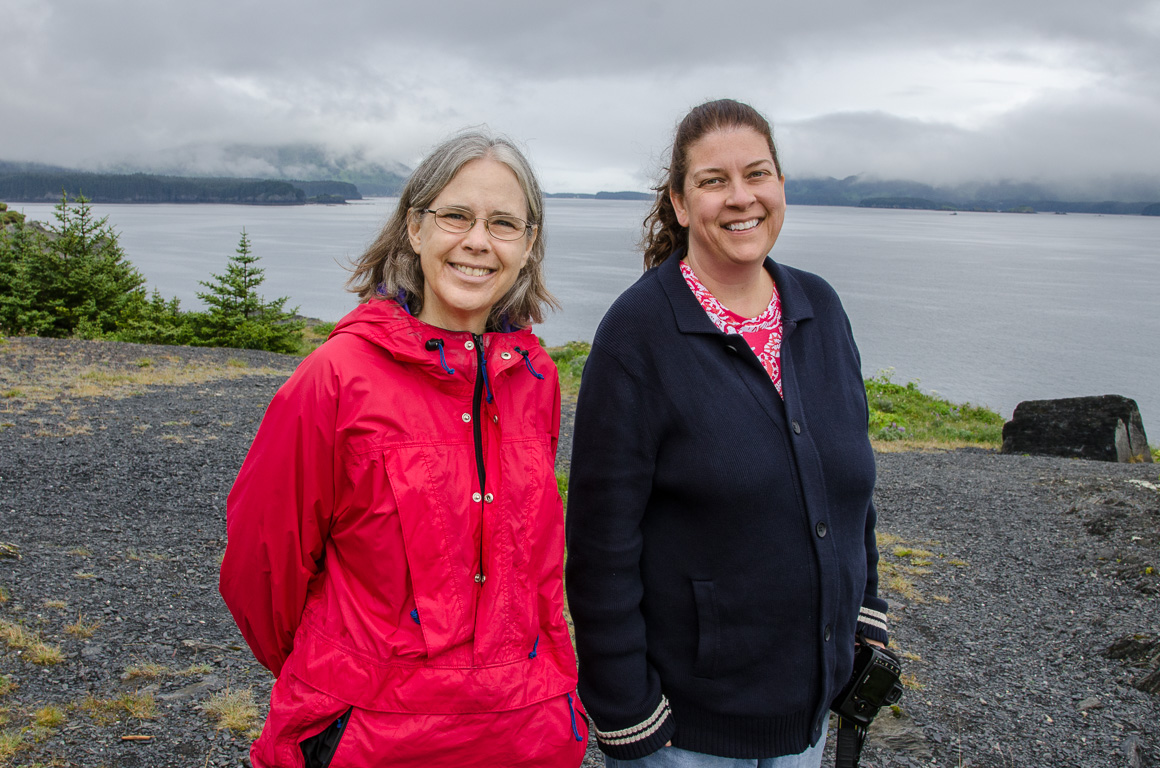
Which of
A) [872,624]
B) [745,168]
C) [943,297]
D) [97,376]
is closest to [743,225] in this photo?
[745,168]

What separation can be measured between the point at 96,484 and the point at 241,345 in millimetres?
11706

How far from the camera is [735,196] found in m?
1.99

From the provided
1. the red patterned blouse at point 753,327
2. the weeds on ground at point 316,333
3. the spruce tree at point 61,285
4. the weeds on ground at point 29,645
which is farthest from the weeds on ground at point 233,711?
the weeds on ground at point 316,333

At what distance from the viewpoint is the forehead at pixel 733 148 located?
6.60 feet

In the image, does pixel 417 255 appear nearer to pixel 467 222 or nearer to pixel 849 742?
pixel 467 222

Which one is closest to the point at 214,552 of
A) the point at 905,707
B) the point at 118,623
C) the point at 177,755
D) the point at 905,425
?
the point at 118,623

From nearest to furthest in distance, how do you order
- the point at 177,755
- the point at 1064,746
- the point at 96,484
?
the point at 177,755 < the point at 1064,746 < the point at 96,484

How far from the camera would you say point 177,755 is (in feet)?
11.0

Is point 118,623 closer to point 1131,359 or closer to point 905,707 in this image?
point 905,707

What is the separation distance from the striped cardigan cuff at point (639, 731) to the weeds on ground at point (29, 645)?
11.1ft

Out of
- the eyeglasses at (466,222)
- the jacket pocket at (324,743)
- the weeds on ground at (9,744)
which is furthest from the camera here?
the weeds on ground at (9,744)

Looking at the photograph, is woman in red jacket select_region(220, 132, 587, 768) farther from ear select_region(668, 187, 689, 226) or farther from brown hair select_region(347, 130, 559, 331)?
ear select_region(668, 187, 689, 226)

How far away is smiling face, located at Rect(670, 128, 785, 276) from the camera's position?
2.00m

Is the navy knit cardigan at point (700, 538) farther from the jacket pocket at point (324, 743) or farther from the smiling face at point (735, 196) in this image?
the jacket pocket at point (324, 743)
